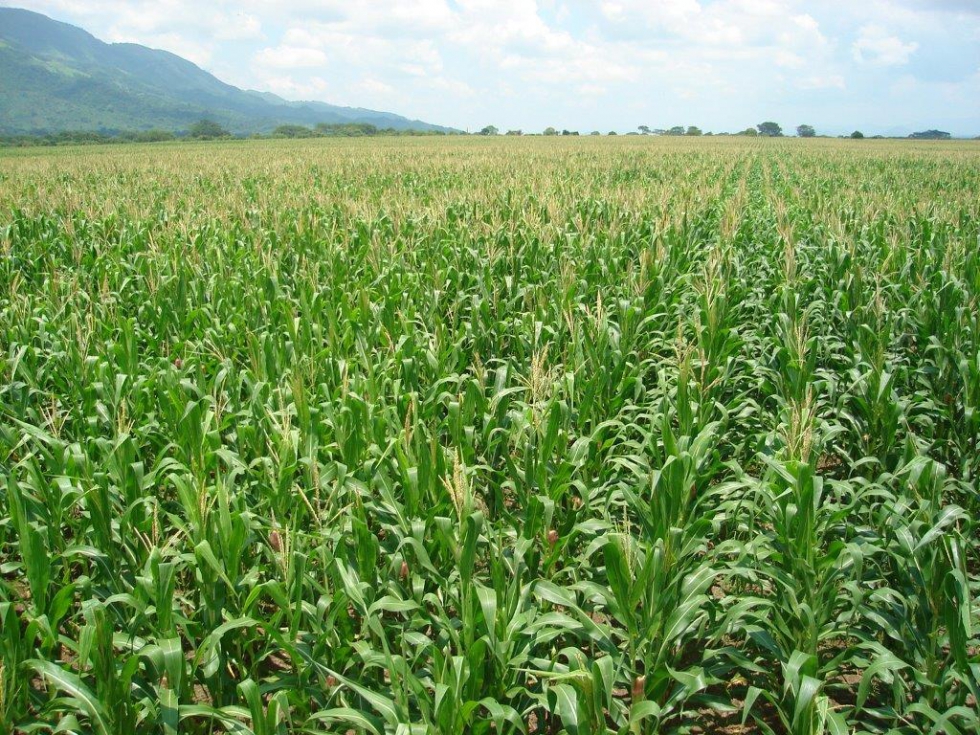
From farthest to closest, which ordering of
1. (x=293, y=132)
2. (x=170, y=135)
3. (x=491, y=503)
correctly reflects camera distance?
(x=293, y=132) < (x=170, y=135) < (x=491, y=503)

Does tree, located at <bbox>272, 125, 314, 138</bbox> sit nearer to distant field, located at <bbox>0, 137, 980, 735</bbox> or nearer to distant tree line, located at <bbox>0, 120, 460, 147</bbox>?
distant tree line, located at <bbox>0, 120, 460, 147</bbox>

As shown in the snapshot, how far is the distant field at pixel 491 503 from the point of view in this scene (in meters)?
2.22

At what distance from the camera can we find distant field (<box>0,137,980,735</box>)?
2.22 m

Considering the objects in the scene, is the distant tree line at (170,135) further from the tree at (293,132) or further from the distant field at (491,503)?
the distant field at (491,503)

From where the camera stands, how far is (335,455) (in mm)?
3723

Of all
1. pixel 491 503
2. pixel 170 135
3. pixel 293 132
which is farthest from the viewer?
pixel 293 132

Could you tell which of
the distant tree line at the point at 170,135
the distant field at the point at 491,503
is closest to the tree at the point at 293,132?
the distant tree line at the point at 170,135

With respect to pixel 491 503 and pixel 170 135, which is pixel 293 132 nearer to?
pixel 170 135

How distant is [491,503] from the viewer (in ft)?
12.3

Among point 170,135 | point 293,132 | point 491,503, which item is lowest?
point 491,503

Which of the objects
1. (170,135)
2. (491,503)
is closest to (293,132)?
(170,135)

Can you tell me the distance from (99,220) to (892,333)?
1170cm

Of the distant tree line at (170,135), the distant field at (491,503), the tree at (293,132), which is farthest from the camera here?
the tree at (293,132)

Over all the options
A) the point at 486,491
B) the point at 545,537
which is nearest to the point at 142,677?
the point at 545,537
